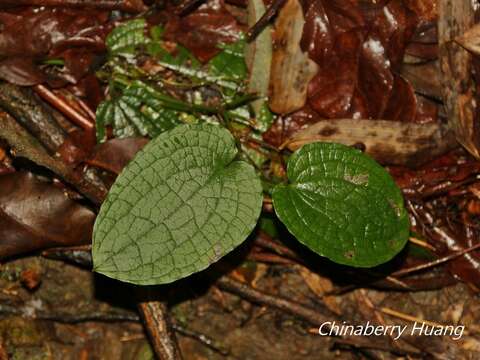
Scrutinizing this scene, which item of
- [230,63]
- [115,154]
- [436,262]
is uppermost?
[230,63]

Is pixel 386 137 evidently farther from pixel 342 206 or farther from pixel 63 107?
pixel 63 107

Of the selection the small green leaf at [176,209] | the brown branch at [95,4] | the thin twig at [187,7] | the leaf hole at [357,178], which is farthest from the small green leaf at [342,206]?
the brown branch at [95,4]

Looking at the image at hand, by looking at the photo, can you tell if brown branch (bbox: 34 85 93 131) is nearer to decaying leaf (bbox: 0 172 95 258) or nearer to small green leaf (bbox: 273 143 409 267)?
decaying leaf (bbox: 0 172 95 258)

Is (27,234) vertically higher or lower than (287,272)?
higher

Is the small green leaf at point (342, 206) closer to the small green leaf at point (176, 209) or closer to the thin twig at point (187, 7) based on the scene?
the small green leaf at point (176, 209)

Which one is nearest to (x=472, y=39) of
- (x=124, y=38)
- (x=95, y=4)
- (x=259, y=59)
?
(x=259, y=59)

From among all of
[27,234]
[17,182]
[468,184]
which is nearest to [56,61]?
[17,182]

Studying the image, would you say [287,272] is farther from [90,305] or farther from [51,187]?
[51,187]
